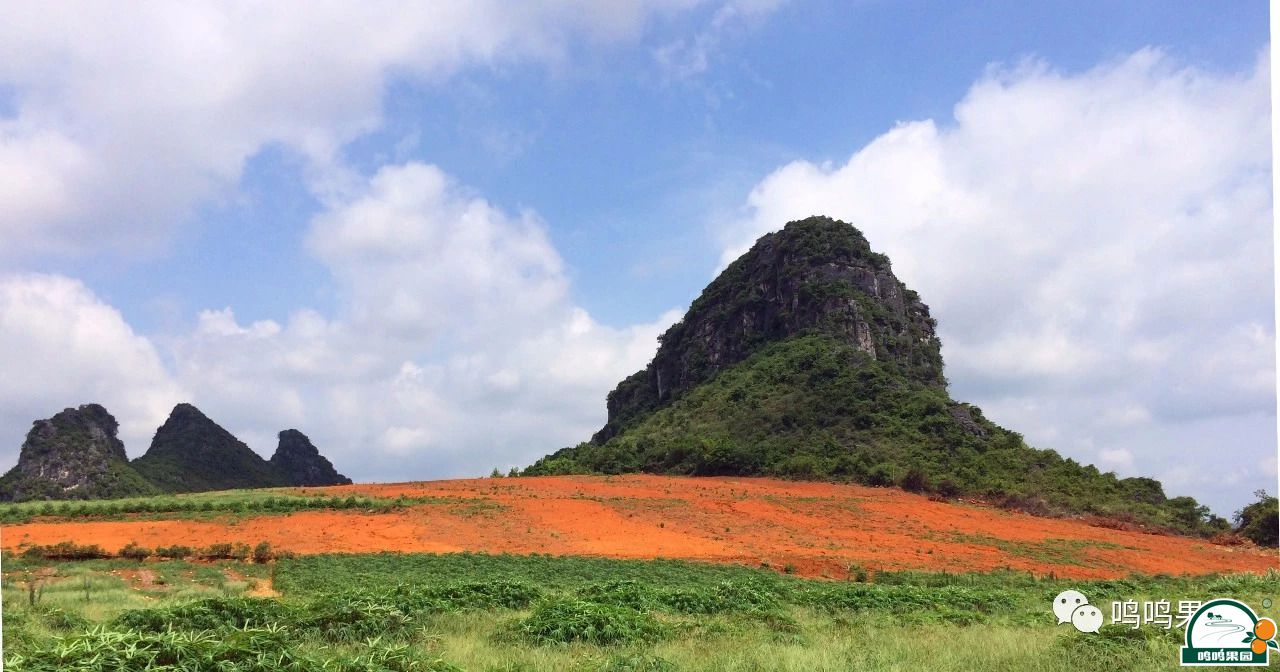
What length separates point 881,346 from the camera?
67.0m

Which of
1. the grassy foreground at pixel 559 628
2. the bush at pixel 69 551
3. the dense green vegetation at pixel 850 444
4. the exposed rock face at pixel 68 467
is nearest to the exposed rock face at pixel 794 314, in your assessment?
the dense green vegetation at pixel 850 444

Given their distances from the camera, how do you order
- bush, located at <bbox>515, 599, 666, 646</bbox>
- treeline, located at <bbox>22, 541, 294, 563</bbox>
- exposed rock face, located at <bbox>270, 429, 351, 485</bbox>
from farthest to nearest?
exposed rock face, located at <bbox>270, 429, 351, 485</bbox> < treeline, located at <bbox>22, 541, 294, 563</bbox> < bush, located at <bbox>515, 599, 666, 646</bbox>

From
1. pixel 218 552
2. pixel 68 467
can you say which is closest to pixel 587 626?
pixel 218 552

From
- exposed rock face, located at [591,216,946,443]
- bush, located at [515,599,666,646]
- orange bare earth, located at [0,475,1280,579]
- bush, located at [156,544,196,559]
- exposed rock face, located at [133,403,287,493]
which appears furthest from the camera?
exposed rock face, located at [133,403,287,493]

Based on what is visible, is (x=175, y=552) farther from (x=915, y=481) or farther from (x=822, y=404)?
(x=822, y=404)

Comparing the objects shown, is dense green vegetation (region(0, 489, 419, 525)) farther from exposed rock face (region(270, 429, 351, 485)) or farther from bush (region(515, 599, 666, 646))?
exposed rock face (region(270, 429, 351, 485))

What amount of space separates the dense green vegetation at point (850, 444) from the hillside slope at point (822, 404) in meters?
0.12

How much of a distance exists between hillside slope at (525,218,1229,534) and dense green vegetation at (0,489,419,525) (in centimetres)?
2256

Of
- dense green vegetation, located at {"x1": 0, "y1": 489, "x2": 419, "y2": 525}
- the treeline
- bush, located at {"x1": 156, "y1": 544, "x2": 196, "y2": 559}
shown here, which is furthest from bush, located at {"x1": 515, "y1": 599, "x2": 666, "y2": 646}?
dense green vegetation, located at {"x1": 0, "y1": 489, "x2": 419, "y2": 525}

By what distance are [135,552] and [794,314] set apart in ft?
189

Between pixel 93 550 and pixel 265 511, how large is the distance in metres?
9.87

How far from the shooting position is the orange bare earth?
24984 millimetres

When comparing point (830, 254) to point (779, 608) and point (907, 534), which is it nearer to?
point (907, 534)

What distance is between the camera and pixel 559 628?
32.3 ft
